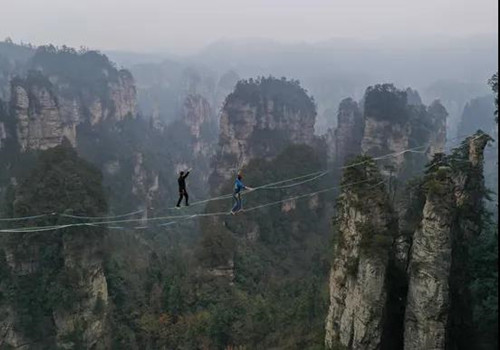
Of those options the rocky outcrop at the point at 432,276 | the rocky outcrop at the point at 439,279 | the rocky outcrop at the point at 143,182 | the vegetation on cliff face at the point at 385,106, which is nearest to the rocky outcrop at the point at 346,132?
the vegetation on cliff face at the point at 385,106

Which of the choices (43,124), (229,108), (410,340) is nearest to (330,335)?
(410,340)

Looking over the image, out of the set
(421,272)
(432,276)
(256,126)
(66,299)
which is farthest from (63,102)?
(432,276)

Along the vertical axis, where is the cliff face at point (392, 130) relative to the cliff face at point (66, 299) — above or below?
above

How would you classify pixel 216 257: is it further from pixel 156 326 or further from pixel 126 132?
pixel 126 132

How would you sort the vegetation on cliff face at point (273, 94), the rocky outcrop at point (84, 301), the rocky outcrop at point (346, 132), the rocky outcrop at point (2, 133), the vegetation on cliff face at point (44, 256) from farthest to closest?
the vegetation on cliff face at point (273, 94) < the rocky outcrop at point (346, 132) < the rocky outcrop at point (2, 133) < the vegetation on cliff face at point (44, 256) < the rocky outcrop at point (84, 301)

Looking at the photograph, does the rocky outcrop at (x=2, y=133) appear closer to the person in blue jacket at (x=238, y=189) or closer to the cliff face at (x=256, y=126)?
the cliff face at (x=256, y=126)

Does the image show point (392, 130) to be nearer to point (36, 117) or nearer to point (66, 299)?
point (36, 117)
